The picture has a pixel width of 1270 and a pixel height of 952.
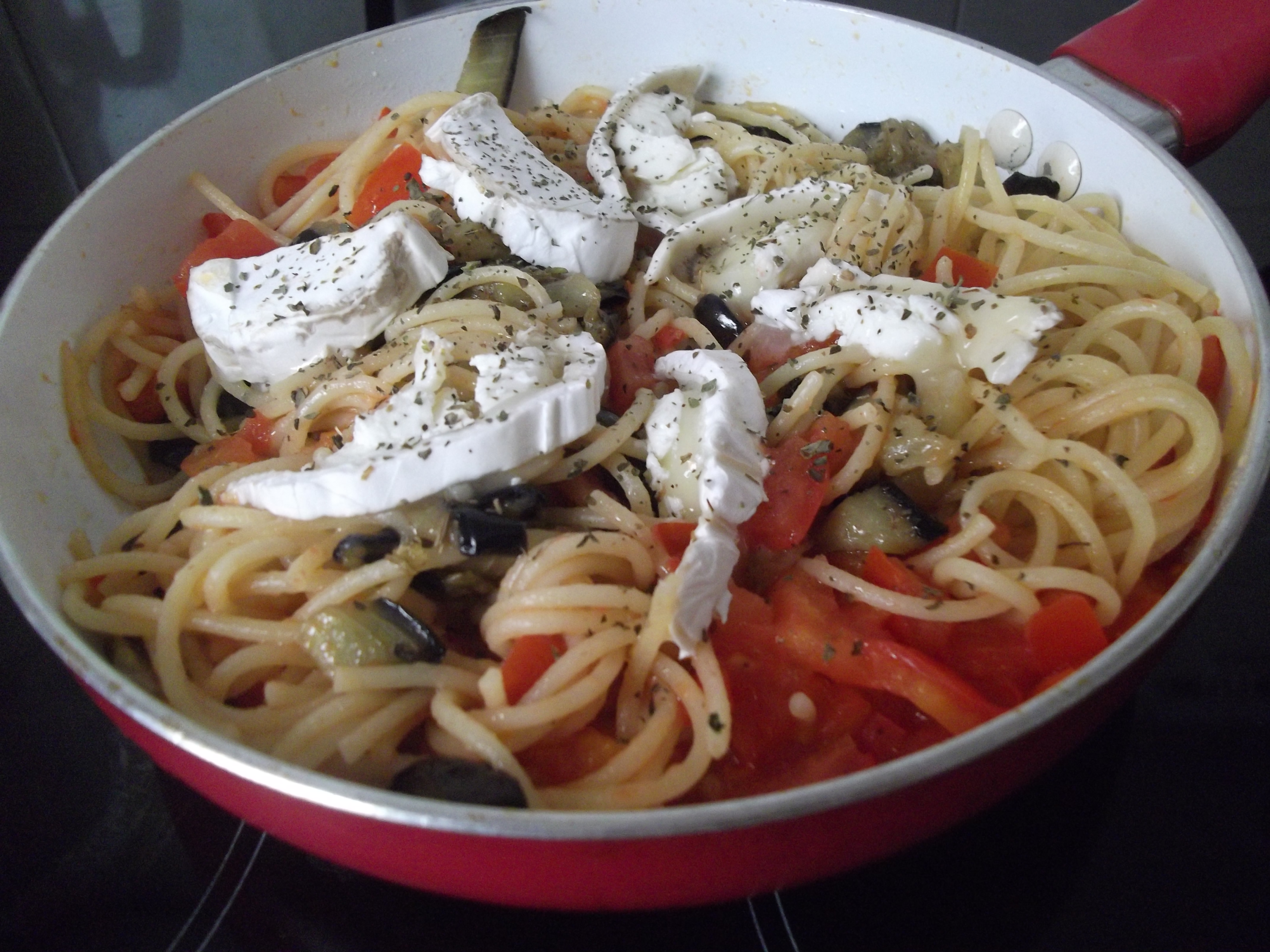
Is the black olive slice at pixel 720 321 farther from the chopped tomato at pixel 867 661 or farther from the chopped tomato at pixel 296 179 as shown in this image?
the chopped tomato at pixel 296 179

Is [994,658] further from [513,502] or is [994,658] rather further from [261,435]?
[261,435]

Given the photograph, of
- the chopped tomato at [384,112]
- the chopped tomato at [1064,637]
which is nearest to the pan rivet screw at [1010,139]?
the chopped tomato at [1064,637]

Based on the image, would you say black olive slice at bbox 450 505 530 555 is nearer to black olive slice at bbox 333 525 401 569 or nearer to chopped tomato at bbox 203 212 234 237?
black olive slice at bbox 333 525 401 569

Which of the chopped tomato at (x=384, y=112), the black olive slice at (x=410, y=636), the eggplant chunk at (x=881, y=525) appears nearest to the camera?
the black olive slice at (x=410, y=636)

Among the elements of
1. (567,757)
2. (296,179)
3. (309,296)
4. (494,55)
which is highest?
(494,55)

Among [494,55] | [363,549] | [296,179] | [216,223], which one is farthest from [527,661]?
[494,55]

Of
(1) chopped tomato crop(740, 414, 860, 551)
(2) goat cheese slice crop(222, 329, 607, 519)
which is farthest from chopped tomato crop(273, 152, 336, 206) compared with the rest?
(1) chopped tomato crop(740, 414, 860, 551)
